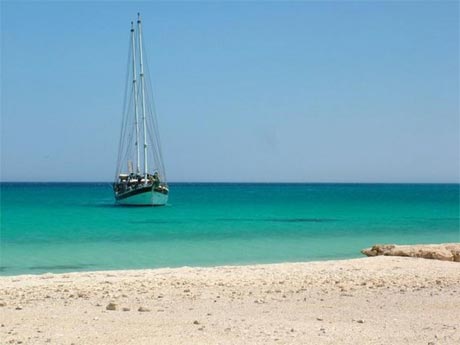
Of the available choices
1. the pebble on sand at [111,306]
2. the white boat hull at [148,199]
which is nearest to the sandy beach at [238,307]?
the pebble on sand at [111,306]

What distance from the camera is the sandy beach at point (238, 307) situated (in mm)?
9492

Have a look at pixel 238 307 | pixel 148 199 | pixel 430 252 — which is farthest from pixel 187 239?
pixel 148 199

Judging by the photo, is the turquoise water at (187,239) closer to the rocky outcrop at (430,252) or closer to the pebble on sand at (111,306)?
the rocky outcrop at (430,252)

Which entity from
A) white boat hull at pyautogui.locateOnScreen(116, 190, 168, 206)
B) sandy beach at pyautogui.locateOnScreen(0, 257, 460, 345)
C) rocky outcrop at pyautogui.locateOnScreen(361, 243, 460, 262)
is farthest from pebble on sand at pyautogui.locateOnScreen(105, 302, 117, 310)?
white boat hull at pyautogui.locateOnScreen(116, 190, 168, 206)

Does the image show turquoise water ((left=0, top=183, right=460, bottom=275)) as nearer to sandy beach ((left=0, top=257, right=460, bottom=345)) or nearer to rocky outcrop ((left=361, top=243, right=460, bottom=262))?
rocky outcrop ((left=361, top=243, right=460, bottom=262))

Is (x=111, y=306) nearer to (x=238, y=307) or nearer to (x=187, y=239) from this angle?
(x=238, y=307)

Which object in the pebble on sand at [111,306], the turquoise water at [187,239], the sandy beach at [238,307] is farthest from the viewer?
the turquoise water at [187,239]

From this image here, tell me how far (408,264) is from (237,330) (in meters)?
8.94

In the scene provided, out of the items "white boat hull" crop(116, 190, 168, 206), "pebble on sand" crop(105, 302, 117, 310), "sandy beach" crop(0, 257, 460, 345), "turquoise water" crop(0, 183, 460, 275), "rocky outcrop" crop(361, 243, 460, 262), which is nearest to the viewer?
"sandy beach" crop(0, 257, 460, 345)

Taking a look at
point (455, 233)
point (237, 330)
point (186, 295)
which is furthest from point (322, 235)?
point (237, 330)

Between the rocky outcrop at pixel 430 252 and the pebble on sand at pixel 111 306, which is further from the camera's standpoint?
the rocky outcrop at pixel 430 252

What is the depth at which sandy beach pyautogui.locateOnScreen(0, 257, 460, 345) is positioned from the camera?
9492mm

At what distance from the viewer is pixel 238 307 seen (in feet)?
38.4

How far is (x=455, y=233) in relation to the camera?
37.5 m
